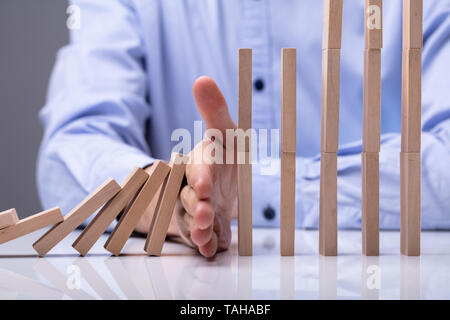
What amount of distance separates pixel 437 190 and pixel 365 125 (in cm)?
33

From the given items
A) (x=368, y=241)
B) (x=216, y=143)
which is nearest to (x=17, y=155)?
(x=216, y=143)

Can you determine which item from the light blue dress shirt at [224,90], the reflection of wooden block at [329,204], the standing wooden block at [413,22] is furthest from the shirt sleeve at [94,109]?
the standing wooden block at [413,22]

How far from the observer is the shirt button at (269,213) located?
0.92 metres

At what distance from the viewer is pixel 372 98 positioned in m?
0.65

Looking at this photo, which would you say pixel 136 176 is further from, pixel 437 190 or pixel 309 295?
pixel 437 190

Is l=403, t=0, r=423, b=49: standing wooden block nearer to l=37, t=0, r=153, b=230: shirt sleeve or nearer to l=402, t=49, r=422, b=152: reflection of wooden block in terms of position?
l=402, t=49, r=422, b=152: reflection of wooden block

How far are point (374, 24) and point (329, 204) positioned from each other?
0.22 m

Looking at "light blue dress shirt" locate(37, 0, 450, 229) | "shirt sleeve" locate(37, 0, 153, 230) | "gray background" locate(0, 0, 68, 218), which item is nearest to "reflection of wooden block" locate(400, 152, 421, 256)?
"light blue dress shirt" locate(37, 0, 450, 229)

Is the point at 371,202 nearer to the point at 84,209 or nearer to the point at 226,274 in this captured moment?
the point at 226,274

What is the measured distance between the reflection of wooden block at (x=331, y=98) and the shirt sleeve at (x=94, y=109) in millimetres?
288

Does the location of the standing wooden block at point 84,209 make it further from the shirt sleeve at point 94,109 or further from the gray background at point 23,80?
the gray background at point 23,80

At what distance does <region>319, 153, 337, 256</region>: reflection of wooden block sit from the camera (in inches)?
25.3

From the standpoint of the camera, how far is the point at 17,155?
145 cm

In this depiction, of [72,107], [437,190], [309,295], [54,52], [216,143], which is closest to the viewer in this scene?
→ [309,295]
